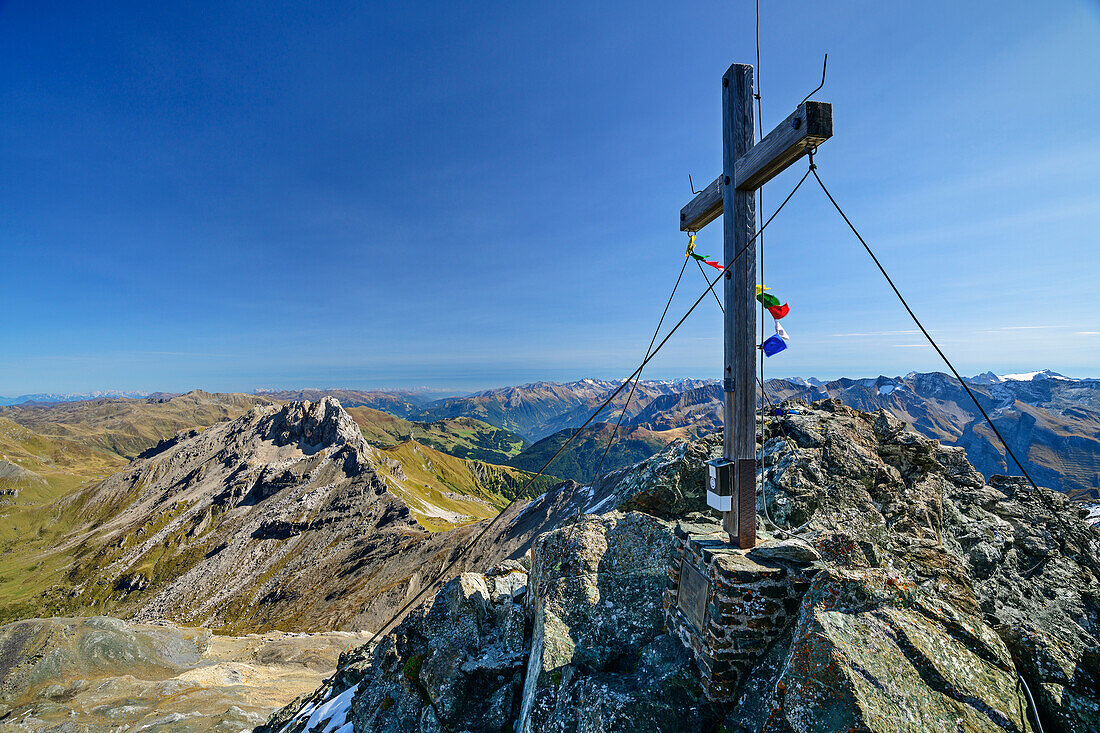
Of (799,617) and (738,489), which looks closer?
(799,617)

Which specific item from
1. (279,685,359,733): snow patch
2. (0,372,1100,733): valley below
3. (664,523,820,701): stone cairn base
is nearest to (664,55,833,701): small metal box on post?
(664,523,820,701): stone cairn base

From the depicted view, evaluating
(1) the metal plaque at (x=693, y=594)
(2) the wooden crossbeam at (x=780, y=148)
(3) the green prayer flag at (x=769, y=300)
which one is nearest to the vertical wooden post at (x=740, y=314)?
(2) the wooden crossbeam at (x=780, y=148)

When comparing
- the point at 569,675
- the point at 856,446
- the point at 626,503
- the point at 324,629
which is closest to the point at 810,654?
the point at 569,675

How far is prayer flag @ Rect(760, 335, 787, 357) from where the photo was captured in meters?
9.08

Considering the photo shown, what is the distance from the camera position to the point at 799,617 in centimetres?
646

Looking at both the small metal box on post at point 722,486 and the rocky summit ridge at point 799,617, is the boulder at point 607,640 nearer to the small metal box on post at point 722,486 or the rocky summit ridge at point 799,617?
the rocky summit ridge at point 799,617

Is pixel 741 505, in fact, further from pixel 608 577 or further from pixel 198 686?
pixel 198 686

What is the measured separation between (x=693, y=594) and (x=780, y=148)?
8.03m

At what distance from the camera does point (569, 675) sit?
8.66 m

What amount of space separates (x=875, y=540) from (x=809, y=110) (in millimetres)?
12394

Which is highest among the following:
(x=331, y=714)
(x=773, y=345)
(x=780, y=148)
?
(x=780, y=148)

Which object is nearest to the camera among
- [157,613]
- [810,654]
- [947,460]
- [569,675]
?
[810,654]

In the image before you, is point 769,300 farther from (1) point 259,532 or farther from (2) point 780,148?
(1) point 259,532

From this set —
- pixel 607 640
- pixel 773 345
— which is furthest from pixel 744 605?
pixel 773 345
